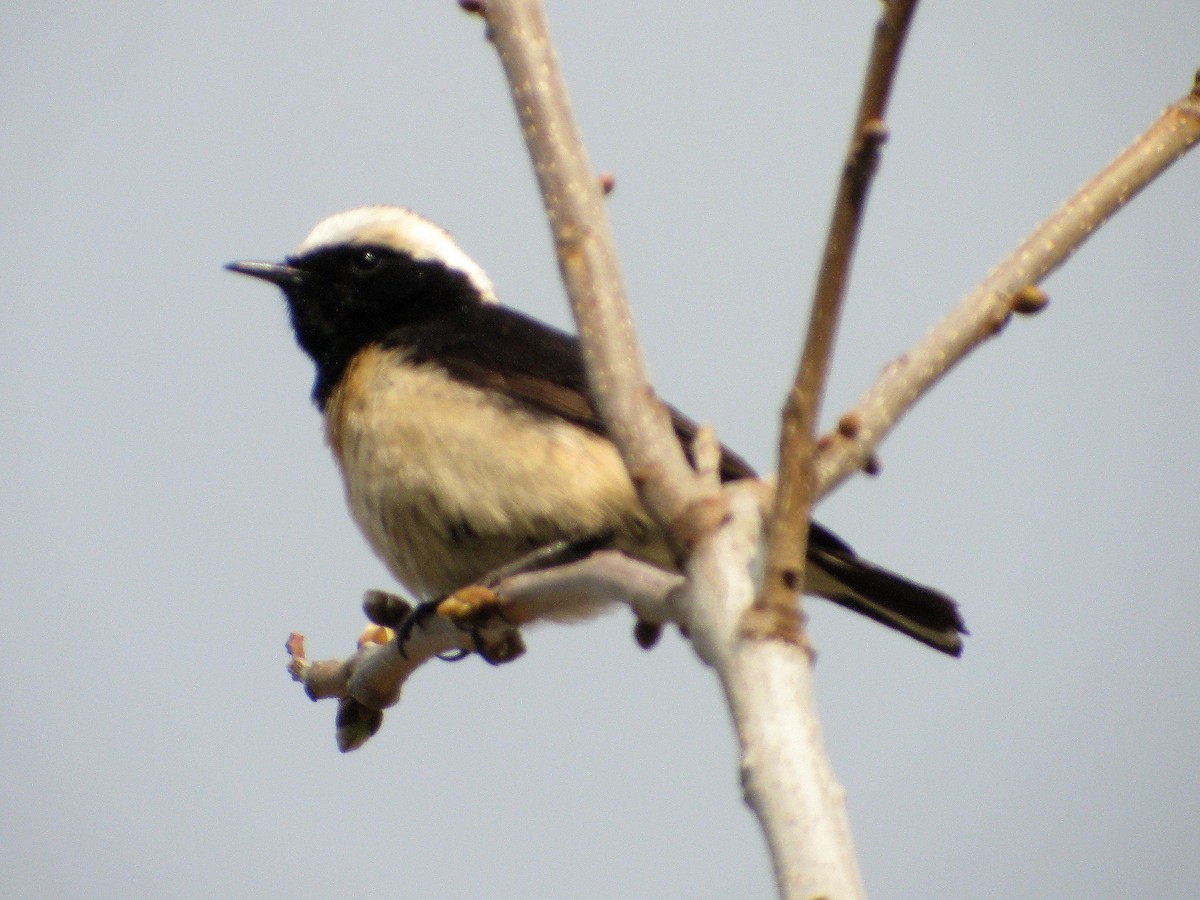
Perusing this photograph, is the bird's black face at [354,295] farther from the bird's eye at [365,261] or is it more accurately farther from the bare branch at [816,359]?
the bare branch at [816,359]

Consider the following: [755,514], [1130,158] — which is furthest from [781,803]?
[1130,158]

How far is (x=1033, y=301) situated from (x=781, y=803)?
1.24m

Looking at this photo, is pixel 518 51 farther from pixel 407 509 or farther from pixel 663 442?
pixel 407 509

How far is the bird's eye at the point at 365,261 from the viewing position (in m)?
6.34

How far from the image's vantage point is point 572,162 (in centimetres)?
276

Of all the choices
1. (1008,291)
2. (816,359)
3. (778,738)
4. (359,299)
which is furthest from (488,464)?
(778,738)

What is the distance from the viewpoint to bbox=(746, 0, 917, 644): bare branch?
205 centimetres

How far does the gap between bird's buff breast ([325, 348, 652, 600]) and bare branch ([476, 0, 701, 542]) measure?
87.7 inches

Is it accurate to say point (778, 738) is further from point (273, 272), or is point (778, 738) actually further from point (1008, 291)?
point (273, 272)

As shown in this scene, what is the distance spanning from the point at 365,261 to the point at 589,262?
12.6 feet

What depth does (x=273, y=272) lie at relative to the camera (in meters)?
6.44

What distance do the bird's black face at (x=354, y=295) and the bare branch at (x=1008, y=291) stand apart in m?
3.60

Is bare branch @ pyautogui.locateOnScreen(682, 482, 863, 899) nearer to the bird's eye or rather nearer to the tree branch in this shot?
the tree branch

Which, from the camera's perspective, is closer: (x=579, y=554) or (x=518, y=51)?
(x=518, y=51)
